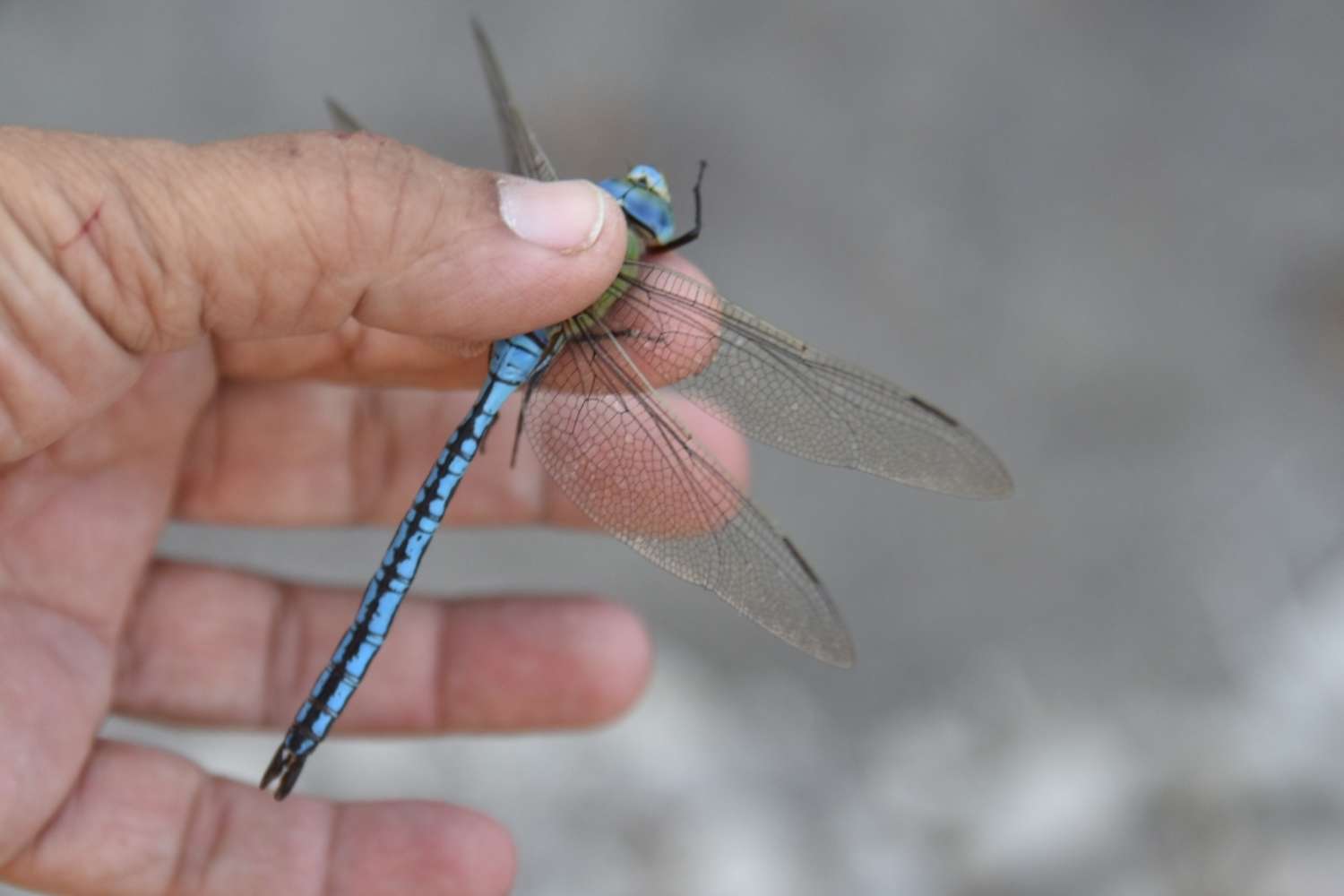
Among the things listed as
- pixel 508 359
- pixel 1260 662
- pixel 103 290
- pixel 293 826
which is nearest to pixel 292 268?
pixel 103 290

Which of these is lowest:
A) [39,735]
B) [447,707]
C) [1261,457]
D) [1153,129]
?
[39,735]

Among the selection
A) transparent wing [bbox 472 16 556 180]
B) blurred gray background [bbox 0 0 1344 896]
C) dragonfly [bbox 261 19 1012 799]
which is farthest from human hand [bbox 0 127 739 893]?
blurred gray background [bbox 0 0 1344 896]

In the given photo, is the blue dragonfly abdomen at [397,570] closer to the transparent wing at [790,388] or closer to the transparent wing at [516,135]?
the transparent wing at [790,388]

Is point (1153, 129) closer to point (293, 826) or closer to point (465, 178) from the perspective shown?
point (465, 178)

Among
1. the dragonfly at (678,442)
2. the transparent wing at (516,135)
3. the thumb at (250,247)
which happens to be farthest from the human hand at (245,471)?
the transparent wing at (516,135)

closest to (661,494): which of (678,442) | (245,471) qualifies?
(678,442)

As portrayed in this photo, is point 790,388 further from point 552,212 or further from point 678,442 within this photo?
point 552,212
